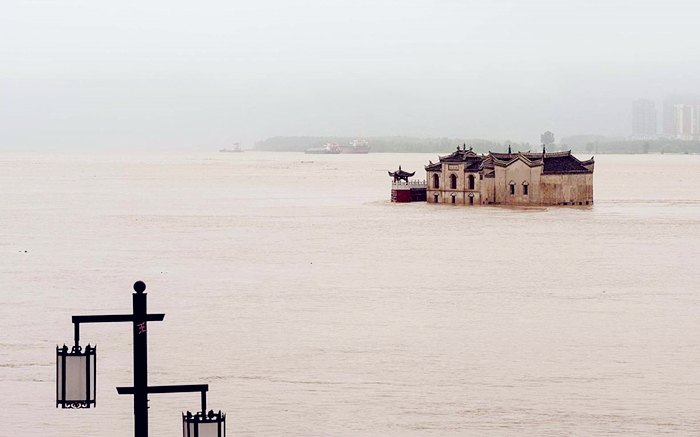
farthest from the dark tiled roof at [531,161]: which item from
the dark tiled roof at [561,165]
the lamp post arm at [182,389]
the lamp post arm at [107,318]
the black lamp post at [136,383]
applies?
the black lamp post at [136,383]

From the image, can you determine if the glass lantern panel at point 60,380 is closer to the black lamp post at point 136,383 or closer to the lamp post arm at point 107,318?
the black lamp post at point 136,383

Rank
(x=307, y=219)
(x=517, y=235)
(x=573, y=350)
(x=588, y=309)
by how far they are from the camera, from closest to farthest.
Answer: (x=573, y=350), (x=588, y=309), (x=517, y=235), (x=307, y=219)

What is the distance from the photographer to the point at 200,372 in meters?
19.5

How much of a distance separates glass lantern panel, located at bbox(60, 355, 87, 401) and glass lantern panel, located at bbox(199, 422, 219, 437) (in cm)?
67

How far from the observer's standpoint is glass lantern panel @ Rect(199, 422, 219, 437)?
603 cm

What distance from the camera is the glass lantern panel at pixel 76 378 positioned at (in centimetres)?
617

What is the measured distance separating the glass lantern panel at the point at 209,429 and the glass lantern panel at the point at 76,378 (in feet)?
2.21

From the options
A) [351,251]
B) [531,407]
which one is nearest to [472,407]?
[531,407]

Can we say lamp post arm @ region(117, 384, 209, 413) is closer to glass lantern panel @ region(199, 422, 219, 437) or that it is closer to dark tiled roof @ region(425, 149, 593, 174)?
glass lantern panel @ region(199, 422, 219, 437)

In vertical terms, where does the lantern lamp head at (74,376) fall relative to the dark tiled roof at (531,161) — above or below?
below

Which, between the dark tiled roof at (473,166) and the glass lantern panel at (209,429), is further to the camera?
the dark tiled roof at (473,166)

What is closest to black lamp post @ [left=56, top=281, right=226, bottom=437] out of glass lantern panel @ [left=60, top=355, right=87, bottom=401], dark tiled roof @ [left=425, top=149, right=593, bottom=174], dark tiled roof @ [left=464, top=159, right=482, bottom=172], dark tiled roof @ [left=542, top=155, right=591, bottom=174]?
glass lantern panel @ [left=60, top=355, right=87, bottom=401]

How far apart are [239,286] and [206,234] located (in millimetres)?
18346

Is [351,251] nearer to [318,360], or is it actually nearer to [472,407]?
[318,360]
